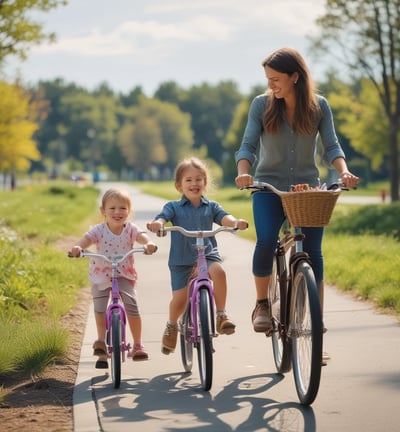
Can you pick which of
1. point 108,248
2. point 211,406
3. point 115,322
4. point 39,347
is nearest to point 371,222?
point 39,347

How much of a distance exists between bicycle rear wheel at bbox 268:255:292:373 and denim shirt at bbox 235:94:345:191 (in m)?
0.50

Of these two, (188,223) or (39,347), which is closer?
(188,223)

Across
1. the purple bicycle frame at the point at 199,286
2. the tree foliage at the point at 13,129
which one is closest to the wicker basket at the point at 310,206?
the purple bicycle frame at the point at 199,286

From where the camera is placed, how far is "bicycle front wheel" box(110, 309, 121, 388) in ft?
19.4

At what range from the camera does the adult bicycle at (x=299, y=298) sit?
5.16 meters

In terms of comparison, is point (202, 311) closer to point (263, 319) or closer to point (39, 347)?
point (263, 319)

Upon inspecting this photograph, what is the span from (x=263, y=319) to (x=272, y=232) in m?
0.56

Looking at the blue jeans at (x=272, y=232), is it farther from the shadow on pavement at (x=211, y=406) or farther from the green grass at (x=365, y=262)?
the shadow on pavement at (x=211, y=406)

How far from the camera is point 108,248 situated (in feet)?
21.1

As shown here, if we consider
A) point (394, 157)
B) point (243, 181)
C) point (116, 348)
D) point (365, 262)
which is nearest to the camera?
point (243, 181)

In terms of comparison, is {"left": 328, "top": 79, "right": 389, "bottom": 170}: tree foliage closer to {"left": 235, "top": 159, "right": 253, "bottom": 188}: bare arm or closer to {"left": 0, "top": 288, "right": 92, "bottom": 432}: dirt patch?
{"left": 0, "top": 288, "right": 92, "bottom": 432}: dirt patch

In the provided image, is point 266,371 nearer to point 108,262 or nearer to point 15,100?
point 108,262

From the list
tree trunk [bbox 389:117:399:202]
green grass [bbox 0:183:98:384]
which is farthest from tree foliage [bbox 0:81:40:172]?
green grass [bbox 0:183:98:384]

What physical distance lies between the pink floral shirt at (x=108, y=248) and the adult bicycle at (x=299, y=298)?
36.5 inches
